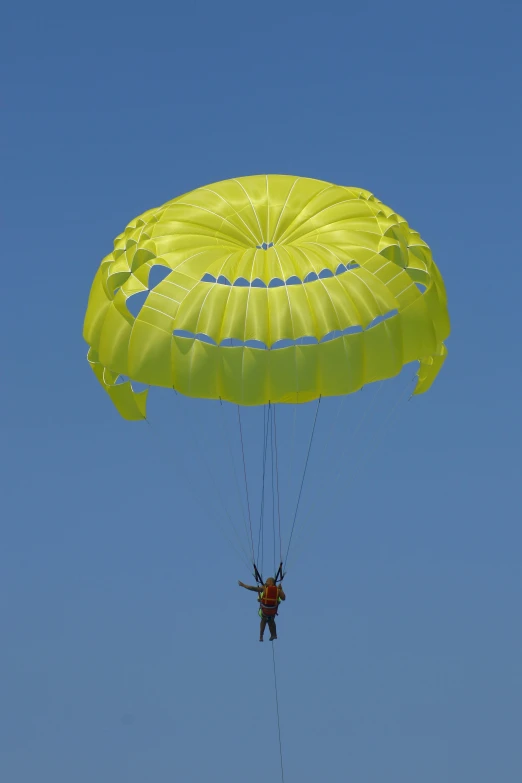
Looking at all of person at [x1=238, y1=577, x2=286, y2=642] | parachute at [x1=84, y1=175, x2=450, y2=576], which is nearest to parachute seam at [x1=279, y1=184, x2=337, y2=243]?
parachute at [x1=84, y1=175, x2=450, y2=576]

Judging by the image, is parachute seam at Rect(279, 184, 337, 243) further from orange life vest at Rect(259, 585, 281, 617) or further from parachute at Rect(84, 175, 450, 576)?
orange life vest at Rect(259, 585, 281, 617)

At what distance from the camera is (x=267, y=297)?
3975cm

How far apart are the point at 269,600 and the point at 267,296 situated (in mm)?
5962

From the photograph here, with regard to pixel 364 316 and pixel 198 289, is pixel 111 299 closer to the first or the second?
pixel 198 289

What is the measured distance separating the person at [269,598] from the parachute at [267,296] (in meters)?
3.56

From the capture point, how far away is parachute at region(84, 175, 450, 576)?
39.8 m

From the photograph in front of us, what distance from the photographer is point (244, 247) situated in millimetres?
41250

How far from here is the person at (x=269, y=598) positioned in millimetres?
40719

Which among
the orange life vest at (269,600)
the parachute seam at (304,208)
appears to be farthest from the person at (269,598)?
the parachute seam at (304,208)

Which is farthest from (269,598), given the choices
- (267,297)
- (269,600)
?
(267,297)

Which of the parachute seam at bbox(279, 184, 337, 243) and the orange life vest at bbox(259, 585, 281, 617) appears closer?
the orange life vest at bbox(259, 585, 281, 617)

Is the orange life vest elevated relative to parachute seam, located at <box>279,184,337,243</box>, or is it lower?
lower

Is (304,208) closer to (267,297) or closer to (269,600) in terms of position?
(267,297)

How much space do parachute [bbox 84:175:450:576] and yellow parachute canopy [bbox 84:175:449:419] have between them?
2cm
